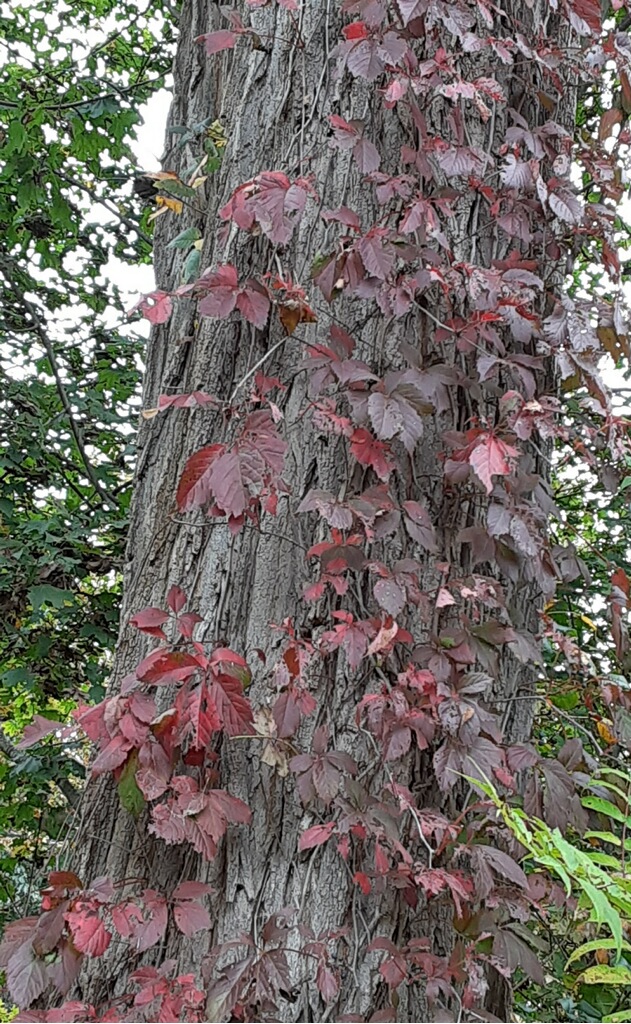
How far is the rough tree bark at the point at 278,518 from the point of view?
1334 mm

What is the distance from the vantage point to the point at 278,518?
1.50m

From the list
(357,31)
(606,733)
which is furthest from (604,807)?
(357,31)

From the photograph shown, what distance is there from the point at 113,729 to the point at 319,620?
37 cm

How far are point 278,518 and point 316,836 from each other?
1.74ft

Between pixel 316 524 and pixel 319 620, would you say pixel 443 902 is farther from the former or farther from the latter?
pixel 316 524

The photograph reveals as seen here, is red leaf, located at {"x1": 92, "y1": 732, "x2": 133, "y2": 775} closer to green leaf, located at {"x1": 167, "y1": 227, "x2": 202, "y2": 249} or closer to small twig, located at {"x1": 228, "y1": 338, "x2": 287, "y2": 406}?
small twig, located at {"x1": 228, "y1": 338, "x2": 287, "y2": 406}

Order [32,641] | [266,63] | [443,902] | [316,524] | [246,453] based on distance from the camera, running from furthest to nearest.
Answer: [32,641], [266,63], [316,524], [443,902], [246,453]

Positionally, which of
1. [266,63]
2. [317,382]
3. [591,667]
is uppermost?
[266,63]

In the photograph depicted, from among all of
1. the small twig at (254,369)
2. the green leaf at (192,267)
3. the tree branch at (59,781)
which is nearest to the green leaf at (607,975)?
the small twig at (254,369)

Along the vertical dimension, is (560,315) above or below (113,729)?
above

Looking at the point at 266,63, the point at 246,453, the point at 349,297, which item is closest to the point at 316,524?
the point at 246,453

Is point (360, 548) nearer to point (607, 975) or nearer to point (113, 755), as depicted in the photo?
point (113, 755)

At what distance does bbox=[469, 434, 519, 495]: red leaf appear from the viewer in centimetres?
131

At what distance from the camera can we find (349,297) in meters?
1.58
